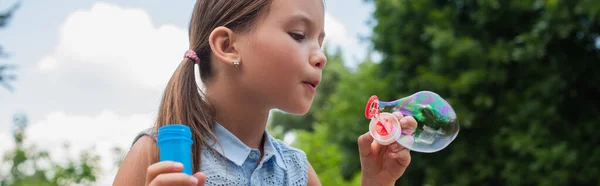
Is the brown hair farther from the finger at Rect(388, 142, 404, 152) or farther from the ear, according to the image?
the finger at Rect(388, 142, 404, 152)

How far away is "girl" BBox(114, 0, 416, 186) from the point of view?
1652mm

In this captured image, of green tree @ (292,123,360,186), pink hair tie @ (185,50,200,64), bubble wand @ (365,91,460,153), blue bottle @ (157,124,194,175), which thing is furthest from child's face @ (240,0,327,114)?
green tree @ (292,123,360,186)

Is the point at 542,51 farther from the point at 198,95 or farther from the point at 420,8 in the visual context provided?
the point at 198,95

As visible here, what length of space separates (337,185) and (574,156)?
165 inches

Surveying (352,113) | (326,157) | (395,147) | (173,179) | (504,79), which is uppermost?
(504,79)

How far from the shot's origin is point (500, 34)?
954 cm

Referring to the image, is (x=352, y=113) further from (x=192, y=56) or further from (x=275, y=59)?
(x=275, y=59)

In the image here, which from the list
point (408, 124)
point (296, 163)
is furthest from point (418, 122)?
point (296, 163)

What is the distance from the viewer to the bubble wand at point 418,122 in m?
1.90

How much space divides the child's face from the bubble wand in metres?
0.29

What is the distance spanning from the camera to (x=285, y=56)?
164 centimetres

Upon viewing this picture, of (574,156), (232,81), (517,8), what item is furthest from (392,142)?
(517,8)

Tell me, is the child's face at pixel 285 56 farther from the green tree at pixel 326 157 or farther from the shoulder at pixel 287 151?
the green tree at pixel 326 157

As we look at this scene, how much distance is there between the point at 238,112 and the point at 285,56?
236mm
